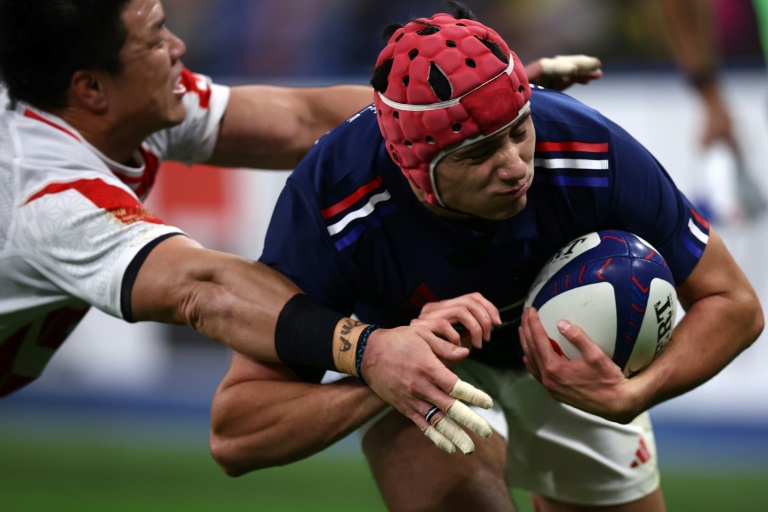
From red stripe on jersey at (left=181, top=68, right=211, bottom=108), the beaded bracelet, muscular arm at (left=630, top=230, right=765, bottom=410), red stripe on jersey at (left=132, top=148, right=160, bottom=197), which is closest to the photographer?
the beaded bracelet

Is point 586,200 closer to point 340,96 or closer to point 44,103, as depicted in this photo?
point 340,96

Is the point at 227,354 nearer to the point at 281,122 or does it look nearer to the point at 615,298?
the point at 281,122

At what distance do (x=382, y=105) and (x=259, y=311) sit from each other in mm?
735

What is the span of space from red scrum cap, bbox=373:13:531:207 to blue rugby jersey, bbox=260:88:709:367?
25 centimetres

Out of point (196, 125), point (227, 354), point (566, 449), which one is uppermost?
point (196, 125)

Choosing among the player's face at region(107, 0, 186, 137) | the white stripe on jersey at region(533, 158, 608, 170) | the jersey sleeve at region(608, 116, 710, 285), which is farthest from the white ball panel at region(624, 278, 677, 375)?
the player's face at region(107, 0, 186, 137)

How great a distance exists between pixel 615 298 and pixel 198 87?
7.06ft

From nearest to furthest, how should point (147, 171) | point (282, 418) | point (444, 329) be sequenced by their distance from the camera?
point (444, 329), point (282, 418), point (147, 171)

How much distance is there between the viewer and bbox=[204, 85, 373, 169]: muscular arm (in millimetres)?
4648

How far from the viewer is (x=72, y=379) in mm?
8516

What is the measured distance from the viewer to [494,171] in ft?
10.2

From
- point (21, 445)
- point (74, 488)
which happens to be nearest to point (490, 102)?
point (74, 488)

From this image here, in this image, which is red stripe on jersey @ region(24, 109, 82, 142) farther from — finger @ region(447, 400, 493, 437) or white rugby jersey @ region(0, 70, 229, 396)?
finger @ region(447, 400, 493, 437)

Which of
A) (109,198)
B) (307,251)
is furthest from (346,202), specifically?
(109,198)
